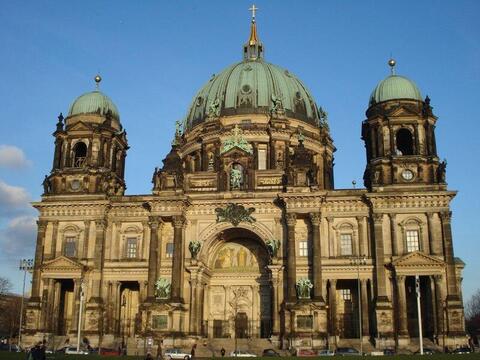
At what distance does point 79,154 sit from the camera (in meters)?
61.9

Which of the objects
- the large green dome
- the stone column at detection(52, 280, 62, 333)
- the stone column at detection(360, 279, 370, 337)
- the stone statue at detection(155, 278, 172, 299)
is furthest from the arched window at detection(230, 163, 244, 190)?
the stone column at detection(52, 280, 62, 333)

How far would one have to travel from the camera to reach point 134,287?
194 ft

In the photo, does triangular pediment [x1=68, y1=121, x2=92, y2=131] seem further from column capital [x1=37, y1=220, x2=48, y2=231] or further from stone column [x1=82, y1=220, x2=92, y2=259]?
column capital [x1=37, y1=220, x2=48, y2=231]

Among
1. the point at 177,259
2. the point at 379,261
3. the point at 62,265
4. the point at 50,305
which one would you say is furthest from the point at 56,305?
the point at 379,261

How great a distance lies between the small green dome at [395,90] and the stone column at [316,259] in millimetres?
14213

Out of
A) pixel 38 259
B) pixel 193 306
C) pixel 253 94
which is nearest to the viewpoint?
pixel 193 306

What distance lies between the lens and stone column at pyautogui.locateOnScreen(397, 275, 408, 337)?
50.3m

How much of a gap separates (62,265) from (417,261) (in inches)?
1244

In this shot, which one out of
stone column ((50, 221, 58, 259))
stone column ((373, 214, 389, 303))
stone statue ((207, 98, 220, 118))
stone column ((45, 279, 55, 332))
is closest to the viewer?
stone column ((373, 214, 389, 303))

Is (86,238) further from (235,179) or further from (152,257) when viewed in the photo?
(235,179)

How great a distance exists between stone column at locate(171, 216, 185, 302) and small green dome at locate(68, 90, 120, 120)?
1511cm

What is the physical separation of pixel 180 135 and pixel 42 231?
20632 millimetres

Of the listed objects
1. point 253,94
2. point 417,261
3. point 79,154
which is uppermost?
point 253,94

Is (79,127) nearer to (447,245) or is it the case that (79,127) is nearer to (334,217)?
(334,217)
